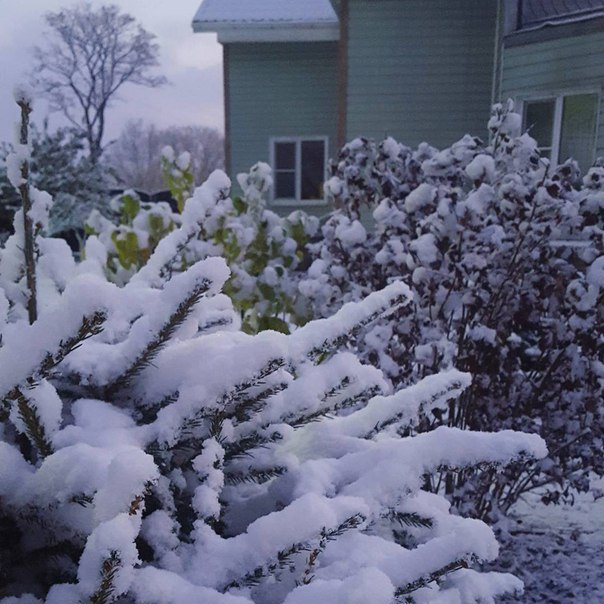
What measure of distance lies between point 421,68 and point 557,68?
2684mm

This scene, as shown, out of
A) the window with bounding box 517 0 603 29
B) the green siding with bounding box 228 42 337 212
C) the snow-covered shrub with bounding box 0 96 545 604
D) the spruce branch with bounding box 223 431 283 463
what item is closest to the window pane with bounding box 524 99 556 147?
the window with bounding box 517 0 603 29

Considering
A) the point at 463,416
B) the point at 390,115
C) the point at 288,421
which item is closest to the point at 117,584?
the point at 288,421

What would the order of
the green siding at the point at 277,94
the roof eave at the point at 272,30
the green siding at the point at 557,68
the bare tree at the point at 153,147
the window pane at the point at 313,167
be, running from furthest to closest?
the bare tree at the point at 153,147, the window pane at the point at 313,167, the green siding at the point at 277,94, the roof eave at the point at 272,30, the green siding at the point at 557,68

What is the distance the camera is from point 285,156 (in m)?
12.7

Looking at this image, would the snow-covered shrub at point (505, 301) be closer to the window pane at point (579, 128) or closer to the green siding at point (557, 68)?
the green siding at point (557, 68)

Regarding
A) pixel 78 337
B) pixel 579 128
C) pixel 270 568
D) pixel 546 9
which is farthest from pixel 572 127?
pixel 78 337

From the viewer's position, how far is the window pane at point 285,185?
1270cm

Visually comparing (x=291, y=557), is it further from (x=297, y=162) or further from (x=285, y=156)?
(x=285, y=156)

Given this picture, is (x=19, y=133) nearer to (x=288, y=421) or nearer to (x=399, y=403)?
(x=288, y=421)

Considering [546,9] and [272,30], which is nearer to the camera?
[546,9]

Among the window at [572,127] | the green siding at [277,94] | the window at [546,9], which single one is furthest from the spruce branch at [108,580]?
the green siding at [277,94]

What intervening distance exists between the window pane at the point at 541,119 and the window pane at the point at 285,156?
504cm

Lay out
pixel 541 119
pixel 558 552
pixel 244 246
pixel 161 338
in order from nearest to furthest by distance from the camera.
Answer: pixel 161 338, pixel 558 552, pixel 244 246, pixel 541 119

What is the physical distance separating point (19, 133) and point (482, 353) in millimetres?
2498
